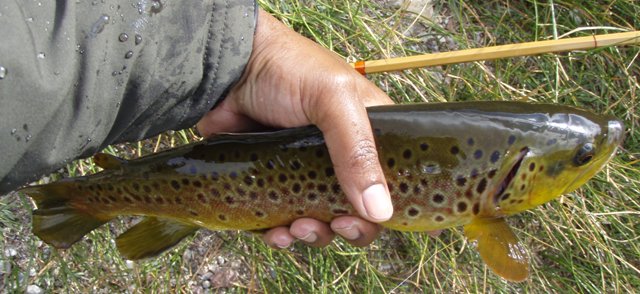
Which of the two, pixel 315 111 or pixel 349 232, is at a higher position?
pixel 315 111

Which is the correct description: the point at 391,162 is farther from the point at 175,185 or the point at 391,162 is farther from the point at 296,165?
the point at 175,185

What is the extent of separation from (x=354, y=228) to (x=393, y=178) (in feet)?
0.68

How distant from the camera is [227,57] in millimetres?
1909

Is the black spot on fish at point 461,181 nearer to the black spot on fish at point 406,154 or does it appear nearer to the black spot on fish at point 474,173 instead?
the black spot on fish at point 474,173

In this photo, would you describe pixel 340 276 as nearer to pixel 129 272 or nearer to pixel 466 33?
pixel 129 272

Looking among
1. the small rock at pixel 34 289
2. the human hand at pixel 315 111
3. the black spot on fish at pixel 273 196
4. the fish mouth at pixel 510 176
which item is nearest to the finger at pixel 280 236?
the human hand at pixel 315 111

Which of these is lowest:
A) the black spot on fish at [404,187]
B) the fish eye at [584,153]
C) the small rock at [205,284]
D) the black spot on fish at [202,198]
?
the small rock at [205,284]

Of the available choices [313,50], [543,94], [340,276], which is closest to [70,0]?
[313,50]

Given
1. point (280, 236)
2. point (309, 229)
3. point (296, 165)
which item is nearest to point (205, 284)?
point (280, 236)

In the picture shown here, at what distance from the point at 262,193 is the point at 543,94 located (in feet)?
Result: 5.60

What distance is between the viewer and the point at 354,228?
1823mm

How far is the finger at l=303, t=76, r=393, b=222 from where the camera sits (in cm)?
162

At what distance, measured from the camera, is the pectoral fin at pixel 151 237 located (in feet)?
6.45

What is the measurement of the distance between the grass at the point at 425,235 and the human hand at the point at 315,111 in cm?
64
